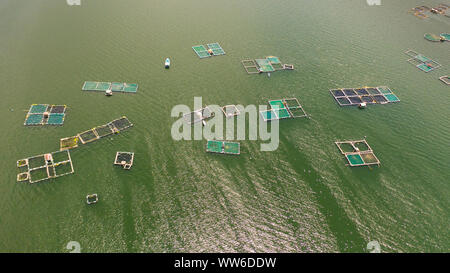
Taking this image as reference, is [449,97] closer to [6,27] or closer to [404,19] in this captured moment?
[404,19]

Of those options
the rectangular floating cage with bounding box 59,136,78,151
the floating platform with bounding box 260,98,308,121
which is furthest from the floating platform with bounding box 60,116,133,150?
the floating platform with bounding box 260,98,308,121

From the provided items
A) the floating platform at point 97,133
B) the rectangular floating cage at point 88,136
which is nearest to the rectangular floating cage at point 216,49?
the floating platform at point 97,133

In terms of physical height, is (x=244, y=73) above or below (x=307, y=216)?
above

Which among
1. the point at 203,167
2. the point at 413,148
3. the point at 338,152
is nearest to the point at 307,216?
the point at 338,152

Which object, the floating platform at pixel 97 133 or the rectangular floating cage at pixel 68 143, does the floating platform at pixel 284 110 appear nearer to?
the floating platform at pixel 97 133

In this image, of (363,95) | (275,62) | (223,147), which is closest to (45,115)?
(223,147)

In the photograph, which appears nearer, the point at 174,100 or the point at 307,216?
the point at 307,216

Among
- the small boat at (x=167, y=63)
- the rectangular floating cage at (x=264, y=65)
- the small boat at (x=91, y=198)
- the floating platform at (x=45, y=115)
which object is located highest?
the small boat at (x=167, y=63)

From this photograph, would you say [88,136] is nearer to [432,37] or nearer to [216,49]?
[216,49]
